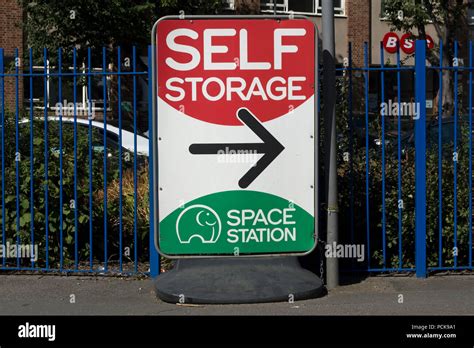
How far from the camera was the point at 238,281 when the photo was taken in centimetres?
716

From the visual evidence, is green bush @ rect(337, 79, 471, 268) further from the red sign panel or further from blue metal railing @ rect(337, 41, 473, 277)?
the red sign panel

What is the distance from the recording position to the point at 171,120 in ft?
23.3

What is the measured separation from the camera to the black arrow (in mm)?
7078

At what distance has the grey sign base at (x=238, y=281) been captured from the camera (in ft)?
23.1

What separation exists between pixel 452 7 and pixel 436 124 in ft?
49.2

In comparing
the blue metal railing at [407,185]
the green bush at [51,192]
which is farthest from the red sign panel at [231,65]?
the green bush at [51,192]

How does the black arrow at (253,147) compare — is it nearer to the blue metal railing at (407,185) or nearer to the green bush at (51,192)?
the blue metal railing at (407,185)

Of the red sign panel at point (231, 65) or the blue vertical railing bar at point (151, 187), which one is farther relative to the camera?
the blue vertical railing bar at point (151, 187)

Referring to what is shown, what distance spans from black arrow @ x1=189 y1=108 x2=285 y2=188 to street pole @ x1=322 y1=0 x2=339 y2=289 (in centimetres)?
65

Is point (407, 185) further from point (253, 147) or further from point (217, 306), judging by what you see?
point (217, 306)

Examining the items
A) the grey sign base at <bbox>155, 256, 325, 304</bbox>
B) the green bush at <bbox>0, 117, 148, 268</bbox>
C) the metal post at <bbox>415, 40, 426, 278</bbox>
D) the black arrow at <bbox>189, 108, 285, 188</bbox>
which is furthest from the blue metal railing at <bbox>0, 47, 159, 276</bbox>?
the metal post at <bbox>415, 40, 426, 278</bbox>

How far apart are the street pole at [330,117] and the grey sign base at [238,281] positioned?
1.64ft

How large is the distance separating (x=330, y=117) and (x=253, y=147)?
92 centimetres
